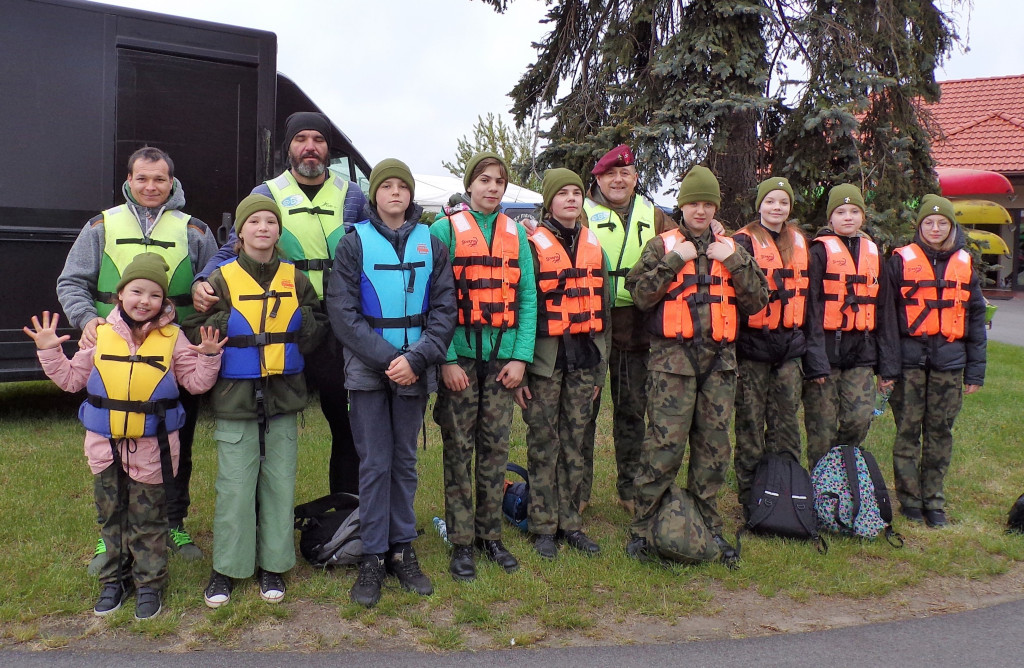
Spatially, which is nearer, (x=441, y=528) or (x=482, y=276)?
(x=482, y=276)

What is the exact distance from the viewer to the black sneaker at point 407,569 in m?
4.05

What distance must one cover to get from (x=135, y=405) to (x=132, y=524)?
0.61 m

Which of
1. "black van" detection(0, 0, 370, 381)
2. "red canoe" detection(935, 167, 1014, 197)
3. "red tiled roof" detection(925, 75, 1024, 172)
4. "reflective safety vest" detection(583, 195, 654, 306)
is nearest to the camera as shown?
"reflective safety vest" detection(583, 195, 654, 306)

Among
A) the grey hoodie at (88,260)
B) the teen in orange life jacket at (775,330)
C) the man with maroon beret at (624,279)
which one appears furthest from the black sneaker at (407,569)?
the teen in orange life jacket at (775,330)

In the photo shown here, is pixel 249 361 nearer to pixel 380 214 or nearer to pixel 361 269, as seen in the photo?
pixel 361 269

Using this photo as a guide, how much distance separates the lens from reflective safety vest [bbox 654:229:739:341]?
4.48 metres

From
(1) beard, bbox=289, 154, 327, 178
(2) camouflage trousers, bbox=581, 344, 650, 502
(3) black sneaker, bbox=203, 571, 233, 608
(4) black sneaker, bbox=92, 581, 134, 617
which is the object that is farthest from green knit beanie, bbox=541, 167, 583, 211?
(4) black sneaker, bbox=92, 581, 134, 617

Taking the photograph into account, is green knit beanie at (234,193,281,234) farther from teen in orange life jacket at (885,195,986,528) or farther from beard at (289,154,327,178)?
teen in orange life jacket at (885,195,986,528)

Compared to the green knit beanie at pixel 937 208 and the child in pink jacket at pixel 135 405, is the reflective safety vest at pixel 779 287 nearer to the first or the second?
the green knit beanie at pixel 937 208

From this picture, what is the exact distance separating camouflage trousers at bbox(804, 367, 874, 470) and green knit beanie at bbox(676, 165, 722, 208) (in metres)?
1.54

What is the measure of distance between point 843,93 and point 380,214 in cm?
551

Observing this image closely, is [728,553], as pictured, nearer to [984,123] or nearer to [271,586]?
[271,586]

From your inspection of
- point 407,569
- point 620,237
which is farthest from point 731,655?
point 620,237

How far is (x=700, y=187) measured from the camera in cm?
446
